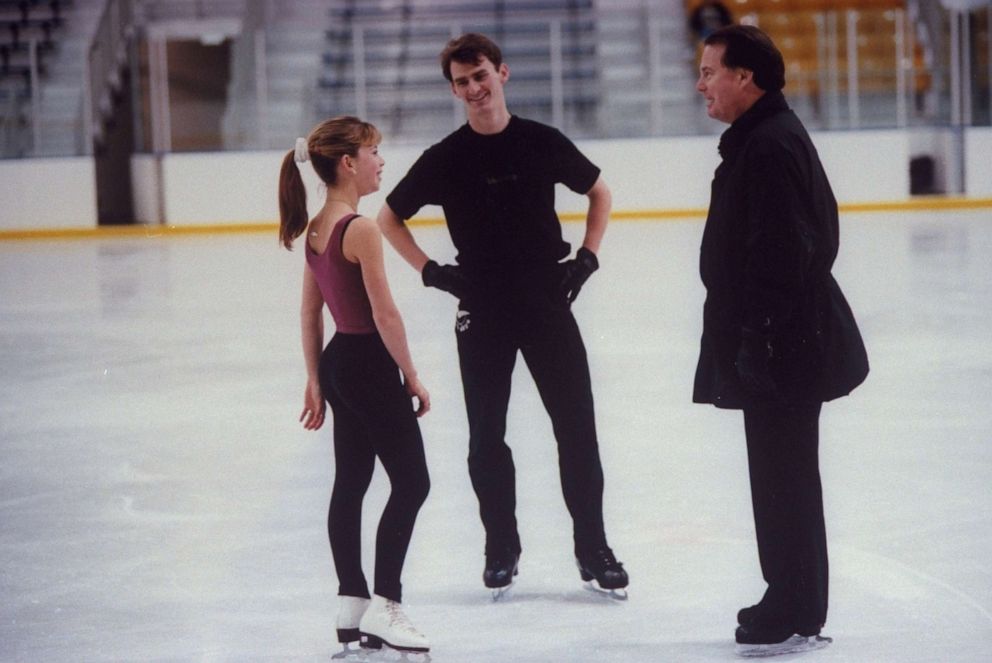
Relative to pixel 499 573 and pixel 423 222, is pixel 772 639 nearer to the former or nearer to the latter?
pixel 499 573

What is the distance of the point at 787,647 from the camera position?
3258mm

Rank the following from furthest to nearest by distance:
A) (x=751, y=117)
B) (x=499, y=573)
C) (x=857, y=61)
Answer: (x=857, y=61)
(x=499, y=573)
(x=751, y=117)

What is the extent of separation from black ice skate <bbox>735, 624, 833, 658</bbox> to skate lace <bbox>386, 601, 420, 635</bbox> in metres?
0.69

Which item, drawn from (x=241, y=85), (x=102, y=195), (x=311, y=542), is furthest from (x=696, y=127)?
(x=311, y=542)

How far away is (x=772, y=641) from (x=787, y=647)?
36 millimetres

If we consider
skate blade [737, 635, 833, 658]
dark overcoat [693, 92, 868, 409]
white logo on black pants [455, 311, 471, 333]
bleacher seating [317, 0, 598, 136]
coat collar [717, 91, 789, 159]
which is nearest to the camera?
dark overcoat [693, 92, 868, 409]

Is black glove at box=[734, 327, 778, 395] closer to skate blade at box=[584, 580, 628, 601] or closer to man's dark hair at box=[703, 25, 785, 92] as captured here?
man's dark hair at box=[703, 25, 785, 92]

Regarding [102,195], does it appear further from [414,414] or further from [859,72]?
[414,414]

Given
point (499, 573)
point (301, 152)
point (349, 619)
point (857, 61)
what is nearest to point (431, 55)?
point (857, 61)

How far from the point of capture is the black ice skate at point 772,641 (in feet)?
10.6

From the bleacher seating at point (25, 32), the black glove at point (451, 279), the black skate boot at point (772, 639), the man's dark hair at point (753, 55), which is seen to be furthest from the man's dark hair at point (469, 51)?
the bleacher seating at point (25, 32)

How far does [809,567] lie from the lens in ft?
10.6

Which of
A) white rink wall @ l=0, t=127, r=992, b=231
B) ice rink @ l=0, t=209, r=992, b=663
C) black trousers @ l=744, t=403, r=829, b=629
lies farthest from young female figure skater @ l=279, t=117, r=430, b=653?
white rink wall @ l=0, t=127, r=992, b=231

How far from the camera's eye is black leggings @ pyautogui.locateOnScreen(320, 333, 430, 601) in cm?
318
